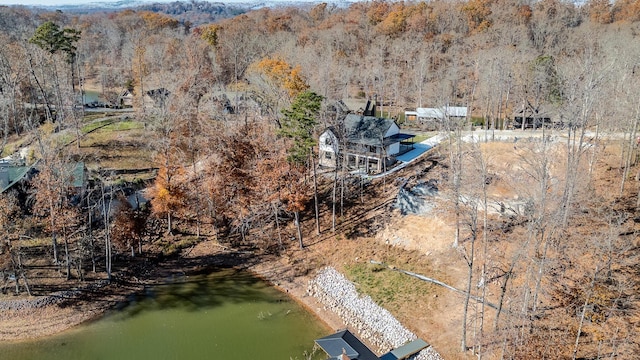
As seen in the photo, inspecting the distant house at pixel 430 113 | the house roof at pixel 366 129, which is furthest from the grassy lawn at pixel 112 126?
the distant house at pixel 430 113

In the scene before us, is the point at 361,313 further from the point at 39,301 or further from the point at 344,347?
the point at 39,301

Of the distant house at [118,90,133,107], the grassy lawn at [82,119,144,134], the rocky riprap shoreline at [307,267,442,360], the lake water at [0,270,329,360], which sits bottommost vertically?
the lake water at [0,270,329,360]

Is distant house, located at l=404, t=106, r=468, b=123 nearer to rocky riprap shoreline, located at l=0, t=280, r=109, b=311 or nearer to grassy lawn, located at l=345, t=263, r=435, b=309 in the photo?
grassy lawn, located at l=345, t=263, r=435, b=309

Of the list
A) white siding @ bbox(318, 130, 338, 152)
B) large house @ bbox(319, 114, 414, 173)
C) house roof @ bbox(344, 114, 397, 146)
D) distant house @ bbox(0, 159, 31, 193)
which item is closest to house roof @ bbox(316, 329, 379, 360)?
large house @ bbox(319, 114, 414, 173)

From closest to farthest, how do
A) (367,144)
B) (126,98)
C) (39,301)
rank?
(39,301) < (367,144) < (126,98)

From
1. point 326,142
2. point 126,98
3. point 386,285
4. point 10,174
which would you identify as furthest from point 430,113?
point 10,174

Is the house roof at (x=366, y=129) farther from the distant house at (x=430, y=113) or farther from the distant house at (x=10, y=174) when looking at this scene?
the distant house at (x=10, y=174)
